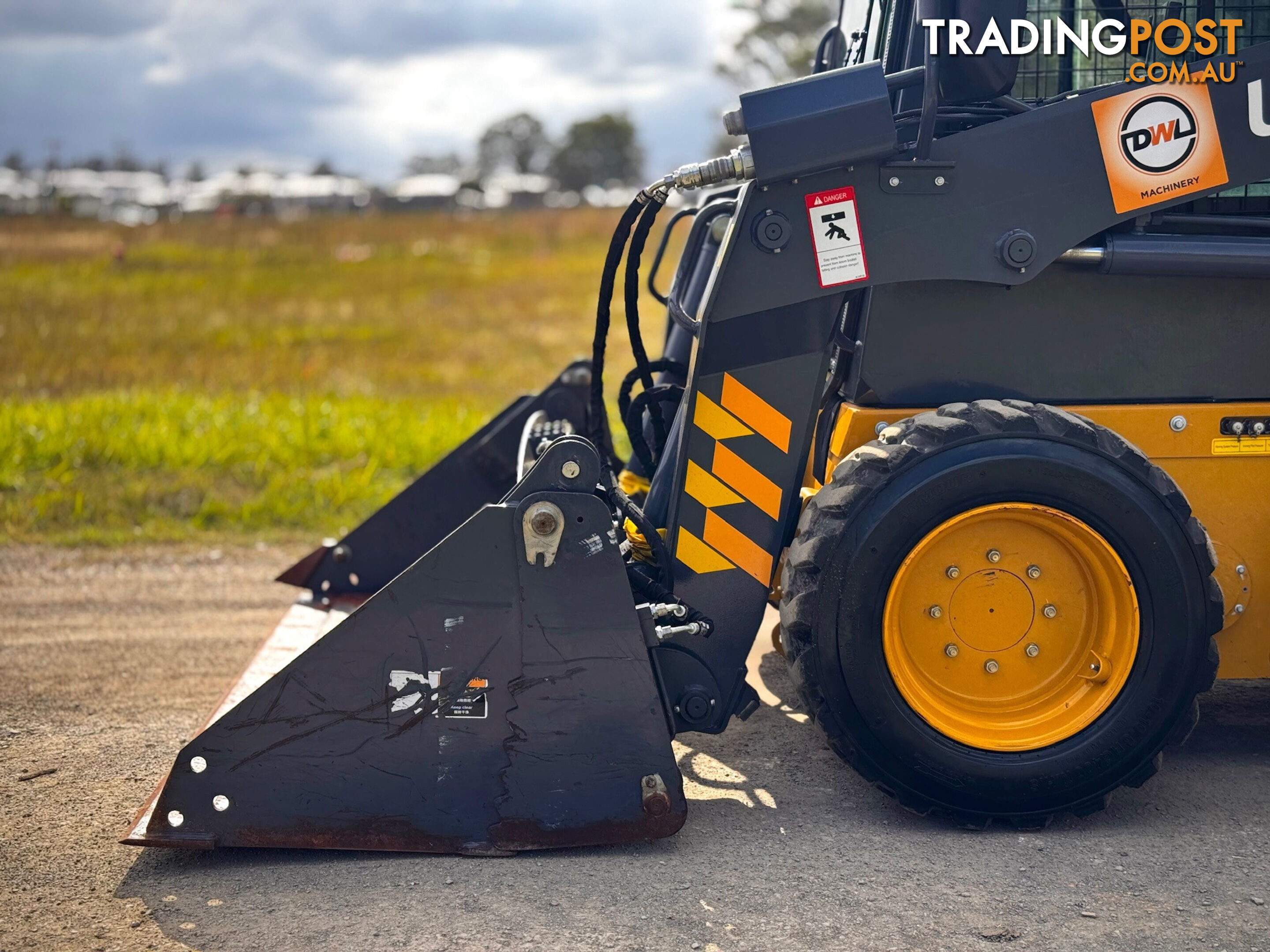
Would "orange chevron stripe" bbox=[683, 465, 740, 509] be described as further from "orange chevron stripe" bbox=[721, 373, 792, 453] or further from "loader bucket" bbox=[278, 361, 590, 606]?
"loader bucket" bbox=[278, 361, 590, 606]

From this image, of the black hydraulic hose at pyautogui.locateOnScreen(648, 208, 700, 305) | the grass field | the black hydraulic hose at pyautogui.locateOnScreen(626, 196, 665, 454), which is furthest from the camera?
the grass field

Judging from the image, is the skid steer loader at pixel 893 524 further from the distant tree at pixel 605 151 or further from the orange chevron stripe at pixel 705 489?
the distant tree at pixel 605 151

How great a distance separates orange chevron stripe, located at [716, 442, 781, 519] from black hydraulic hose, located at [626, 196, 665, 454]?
48cm

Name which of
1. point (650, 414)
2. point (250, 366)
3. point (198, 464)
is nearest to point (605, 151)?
point (250, 366)

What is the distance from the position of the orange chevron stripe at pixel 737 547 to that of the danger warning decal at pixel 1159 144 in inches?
55.3

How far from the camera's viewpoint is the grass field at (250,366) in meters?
7.10

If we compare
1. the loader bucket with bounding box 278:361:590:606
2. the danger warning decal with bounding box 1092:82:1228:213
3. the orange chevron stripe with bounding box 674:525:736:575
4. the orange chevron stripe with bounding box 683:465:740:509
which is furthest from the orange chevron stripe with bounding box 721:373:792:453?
the loader bucket with bounding box 278:361:590:606

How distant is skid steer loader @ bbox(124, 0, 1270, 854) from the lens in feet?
10.2

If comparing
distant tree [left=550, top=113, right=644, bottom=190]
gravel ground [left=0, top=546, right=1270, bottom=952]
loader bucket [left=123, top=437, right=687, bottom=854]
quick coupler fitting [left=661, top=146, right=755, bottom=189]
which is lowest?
gravel ground [left=0, top=546, right=1270, bottom=952]

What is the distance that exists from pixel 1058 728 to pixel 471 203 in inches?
2245

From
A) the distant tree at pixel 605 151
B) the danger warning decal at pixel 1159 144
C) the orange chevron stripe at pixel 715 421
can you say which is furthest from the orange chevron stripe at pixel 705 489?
the distant tree at pixel 605 151

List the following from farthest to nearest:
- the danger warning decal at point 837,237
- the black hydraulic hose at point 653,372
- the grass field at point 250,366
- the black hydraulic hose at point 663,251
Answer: the grass field at point 250,366 → the black hydraulic hose at point 653,372 → the black hydraulic hose at point 663,251 → the danger warning decal at point 837,237

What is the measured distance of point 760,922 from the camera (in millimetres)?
2844

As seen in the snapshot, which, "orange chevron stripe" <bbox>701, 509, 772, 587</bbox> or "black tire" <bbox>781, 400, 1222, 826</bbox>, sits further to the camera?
"orange chevron stripe" <bbox>701, 509, 772, 587</bbox>
